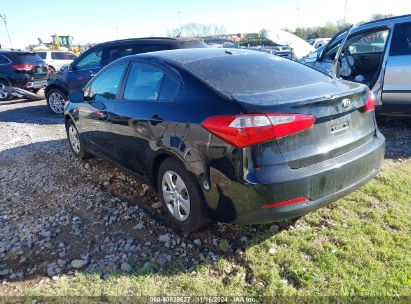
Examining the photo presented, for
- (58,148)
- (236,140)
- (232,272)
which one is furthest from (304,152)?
(58,148)

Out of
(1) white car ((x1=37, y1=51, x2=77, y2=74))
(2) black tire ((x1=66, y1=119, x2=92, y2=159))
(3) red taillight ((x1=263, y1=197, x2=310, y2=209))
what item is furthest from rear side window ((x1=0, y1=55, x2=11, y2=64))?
(3) red taillight ((x1=263, y1=197, x2=310, y2=209))

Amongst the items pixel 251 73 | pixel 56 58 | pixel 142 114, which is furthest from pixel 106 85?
pixel 56 58

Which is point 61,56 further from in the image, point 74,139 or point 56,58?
point 74,139

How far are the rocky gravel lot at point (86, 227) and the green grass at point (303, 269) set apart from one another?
0.39ft

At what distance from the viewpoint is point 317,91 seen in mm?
2812

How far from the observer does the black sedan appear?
2.47 meters

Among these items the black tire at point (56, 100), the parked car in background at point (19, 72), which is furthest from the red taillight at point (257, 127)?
the parked car in background at point (19, 72)

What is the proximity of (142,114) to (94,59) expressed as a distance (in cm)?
571

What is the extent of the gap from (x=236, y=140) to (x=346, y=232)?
4.63 ft

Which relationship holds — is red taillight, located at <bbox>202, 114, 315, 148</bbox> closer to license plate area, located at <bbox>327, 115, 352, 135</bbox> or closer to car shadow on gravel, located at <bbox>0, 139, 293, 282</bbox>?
license plate area, located at <bbox>327, 115, 352, 135</bbox>

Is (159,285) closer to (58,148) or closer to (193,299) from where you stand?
(193,299)

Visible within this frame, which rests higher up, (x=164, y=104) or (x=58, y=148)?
(x=164, y=104)

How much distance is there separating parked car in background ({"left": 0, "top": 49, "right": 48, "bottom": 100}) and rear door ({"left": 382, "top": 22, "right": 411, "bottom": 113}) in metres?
10.8

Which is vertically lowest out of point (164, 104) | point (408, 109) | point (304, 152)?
point (408, 109)
